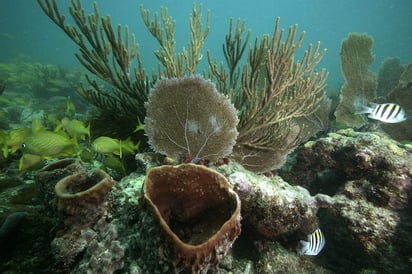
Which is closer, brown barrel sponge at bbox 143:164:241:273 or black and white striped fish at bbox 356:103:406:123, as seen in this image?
brown barrel sponge at bbox 143:164:241:273

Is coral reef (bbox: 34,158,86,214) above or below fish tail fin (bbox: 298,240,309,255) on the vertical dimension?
above

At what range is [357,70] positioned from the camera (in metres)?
6.34

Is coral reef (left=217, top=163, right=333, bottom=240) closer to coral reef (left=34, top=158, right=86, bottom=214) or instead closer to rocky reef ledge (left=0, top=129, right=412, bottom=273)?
rocky reef ledge (left=0, top=129, right=412, bottom=273)

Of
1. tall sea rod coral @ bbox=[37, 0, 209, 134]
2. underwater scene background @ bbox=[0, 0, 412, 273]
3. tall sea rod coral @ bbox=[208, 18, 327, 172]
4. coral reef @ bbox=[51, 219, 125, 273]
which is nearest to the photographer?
coral reef @ bbox=[51, 219, 125, 273]

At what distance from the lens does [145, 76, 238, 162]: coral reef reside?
282 cm

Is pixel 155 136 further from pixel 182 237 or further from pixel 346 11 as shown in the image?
pixel 346 11

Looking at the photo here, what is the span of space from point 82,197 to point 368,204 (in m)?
3.56

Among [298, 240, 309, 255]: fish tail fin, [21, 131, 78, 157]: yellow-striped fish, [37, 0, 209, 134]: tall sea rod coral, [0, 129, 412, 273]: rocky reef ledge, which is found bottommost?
[298, 240, 309, 255]: fish tail fin

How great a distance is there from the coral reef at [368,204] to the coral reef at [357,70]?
2.94 meters

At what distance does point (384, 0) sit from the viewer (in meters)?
58.6

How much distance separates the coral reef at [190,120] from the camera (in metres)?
2.82

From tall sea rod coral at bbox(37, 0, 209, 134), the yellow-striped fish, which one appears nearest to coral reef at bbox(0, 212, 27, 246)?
the yellow-striped fish

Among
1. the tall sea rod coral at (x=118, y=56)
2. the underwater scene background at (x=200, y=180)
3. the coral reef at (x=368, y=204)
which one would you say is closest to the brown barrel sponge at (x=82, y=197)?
the underwater scene background at (x=200, y=180)

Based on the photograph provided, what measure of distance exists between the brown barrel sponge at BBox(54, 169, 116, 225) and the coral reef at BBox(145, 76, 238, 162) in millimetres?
950
